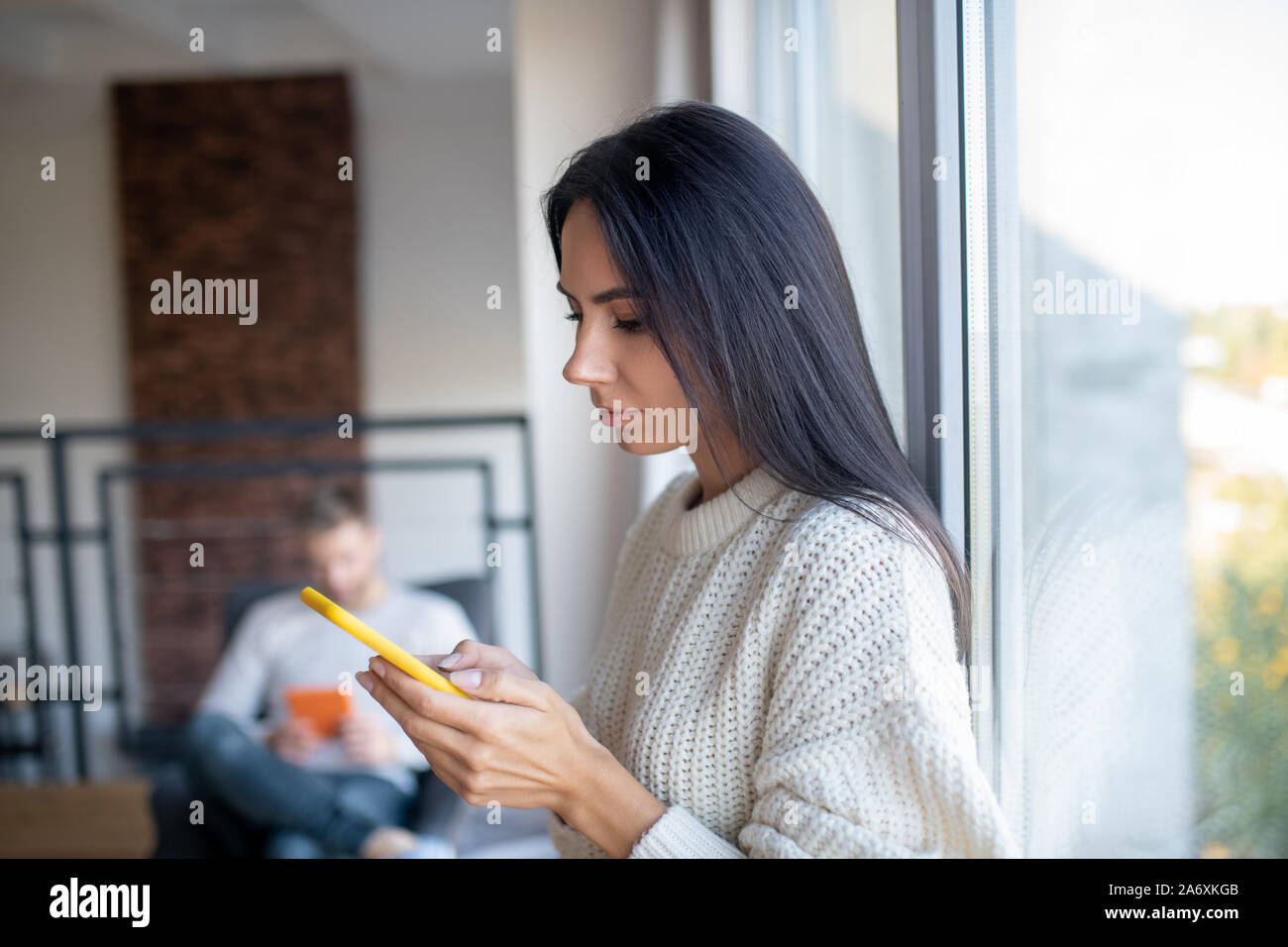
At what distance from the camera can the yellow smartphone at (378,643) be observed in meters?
0.56

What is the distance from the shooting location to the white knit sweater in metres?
0.58

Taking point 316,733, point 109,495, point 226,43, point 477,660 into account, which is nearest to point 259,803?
point 316,733

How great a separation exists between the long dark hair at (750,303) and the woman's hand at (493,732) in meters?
0.24

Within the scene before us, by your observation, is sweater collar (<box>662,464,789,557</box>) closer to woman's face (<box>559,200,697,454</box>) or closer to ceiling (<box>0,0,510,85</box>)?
woman's face (<box>559,200,697,454</box>)

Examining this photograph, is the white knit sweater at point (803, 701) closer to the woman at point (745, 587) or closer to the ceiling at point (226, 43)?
the woman at point (745, 587)

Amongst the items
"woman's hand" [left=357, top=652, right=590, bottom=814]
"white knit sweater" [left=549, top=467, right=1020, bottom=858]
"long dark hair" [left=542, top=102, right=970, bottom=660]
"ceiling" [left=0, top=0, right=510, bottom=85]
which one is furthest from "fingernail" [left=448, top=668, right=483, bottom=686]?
"ceiling" [left=0, top=0, right=510, bottom=85]

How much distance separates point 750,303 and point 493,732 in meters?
0.35

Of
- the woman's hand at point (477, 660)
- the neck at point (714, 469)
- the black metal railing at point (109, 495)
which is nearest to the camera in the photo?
the woman's hand at point (477, 660)

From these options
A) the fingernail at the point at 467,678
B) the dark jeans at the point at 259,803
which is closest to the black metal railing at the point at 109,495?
the dark jeans at the point at 259,803

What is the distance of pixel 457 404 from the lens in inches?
157

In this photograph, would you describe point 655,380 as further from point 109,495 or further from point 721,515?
point 109,495


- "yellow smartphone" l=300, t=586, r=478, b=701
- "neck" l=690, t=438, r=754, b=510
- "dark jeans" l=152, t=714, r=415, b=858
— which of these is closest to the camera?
"yellow smartphone" l=300, t=586, r=478, b=701

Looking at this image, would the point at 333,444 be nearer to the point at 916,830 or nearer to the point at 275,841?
the point at 275,841
